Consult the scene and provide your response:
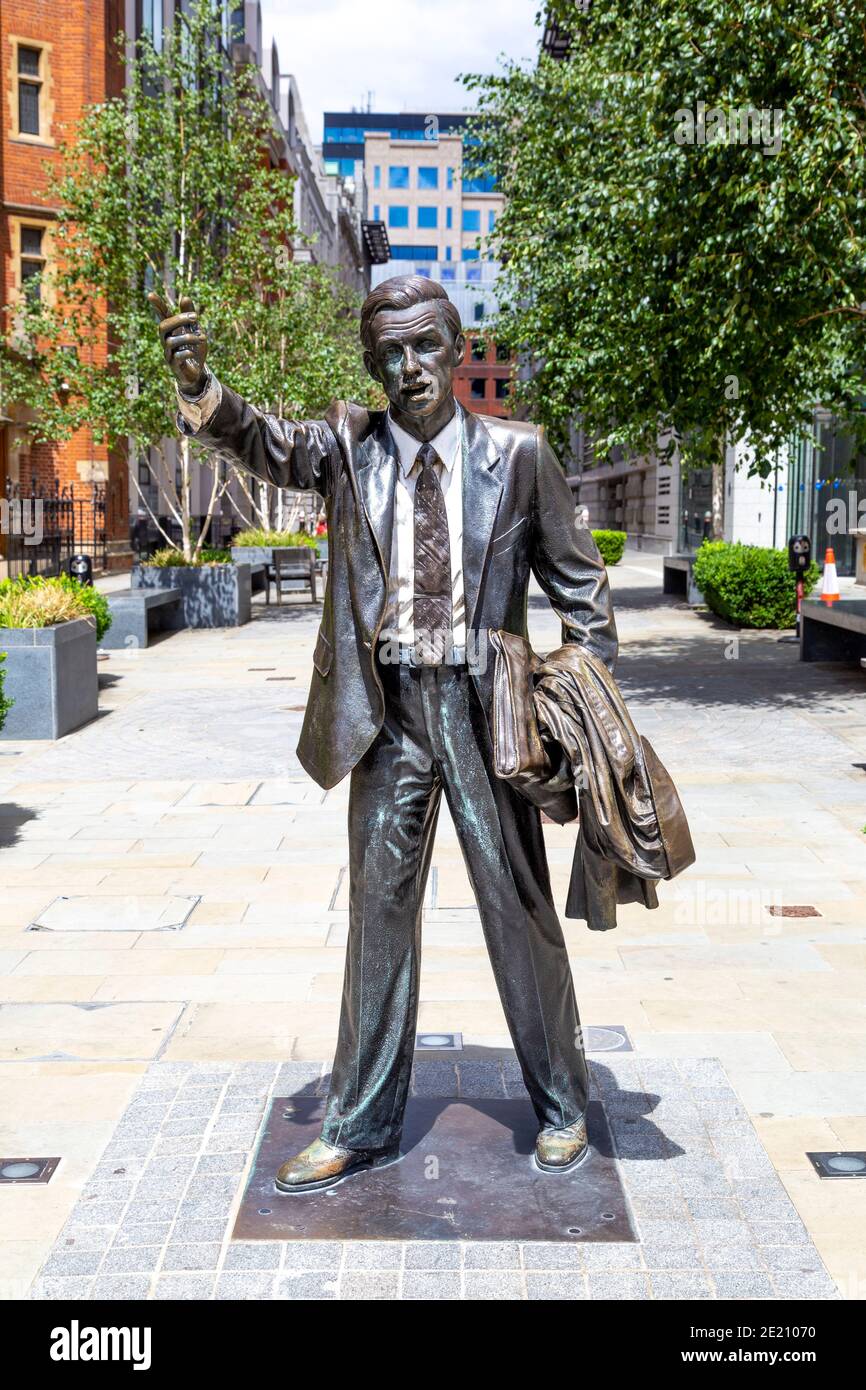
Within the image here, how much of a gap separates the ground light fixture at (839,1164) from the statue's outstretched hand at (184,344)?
2.64m

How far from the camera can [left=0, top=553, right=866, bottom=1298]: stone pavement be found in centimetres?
340

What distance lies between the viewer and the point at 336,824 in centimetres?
844

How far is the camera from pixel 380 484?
3.68m

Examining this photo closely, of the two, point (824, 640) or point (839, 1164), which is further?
point (824, 640)

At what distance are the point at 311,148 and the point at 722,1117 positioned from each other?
7812 centimetres

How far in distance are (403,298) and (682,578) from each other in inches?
957

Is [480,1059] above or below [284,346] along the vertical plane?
below

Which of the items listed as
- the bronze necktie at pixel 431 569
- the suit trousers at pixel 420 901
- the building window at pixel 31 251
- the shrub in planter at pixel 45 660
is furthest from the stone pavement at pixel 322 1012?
the building window at pixel 31 251

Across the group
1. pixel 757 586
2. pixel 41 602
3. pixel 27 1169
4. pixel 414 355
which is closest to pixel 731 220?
pixel 41 602

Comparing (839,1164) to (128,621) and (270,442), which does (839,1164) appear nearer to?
(270,442)

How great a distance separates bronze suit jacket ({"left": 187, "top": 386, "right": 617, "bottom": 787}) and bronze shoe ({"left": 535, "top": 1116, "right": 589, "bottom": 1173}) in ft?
3.71
